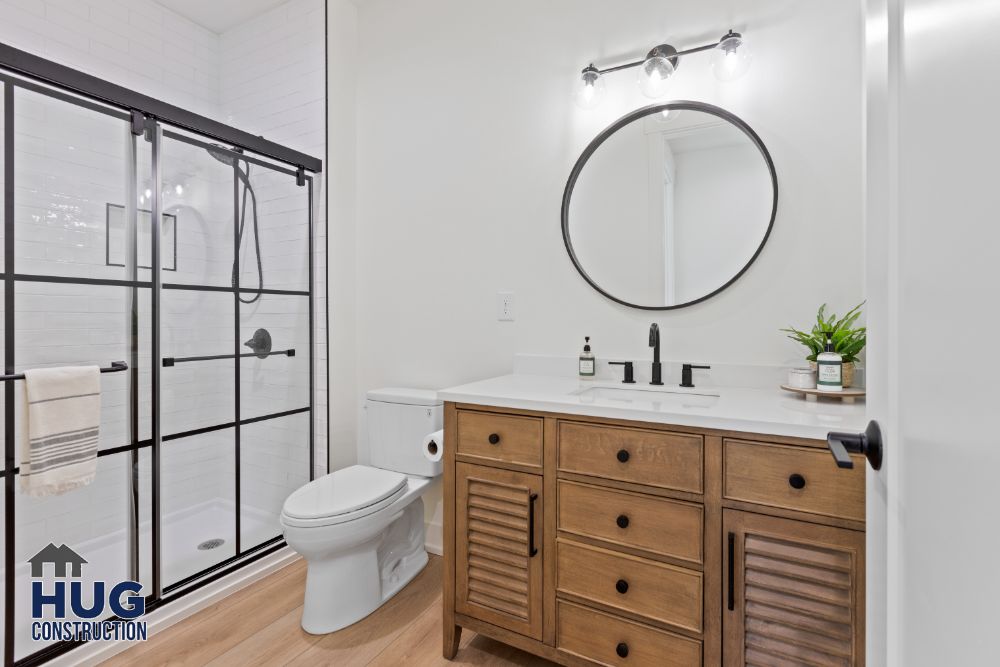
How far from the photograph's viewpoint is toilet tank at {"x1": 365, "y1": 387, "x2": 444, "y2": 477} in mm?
2109

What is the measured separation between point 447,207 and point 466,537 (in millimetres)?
1469

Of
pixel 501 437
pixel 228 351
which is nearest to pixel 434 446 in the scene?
pixel 501 437

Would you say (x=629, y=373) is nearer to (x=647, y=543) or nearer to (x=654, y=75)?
(x=647, y=543)

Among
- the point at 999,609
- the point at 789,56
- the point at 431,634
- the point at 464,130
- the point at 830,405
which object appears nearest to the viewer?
the point at 999,609

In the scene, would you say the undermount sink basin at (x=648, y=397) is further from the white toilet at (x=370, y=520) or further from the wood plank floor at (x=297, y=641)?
the wood plank floor at (x=297, y=641)

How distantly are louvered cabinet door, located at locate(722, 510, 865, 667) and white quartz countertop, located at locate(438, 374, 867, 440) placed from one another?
23 cm

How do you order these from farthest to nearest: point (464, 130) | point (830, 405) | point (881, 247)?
point (464, 130) → point (830, 405) → point (881, 247)

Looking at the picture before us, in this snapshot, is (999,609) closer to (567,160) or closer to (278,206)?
(567,160)

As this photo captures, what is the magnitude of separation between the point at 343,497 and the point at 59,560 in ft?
3.45

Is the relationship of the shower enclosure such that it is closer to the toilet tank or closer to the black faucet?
the toilet tank

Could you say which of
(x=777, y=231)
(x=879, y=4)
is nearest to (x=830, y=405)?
(x=777, y=231)

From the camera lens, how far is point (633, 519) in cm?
129

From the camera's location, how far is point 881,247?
0.60 meters

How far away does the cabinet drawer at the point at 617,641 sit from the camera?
4.06ft
